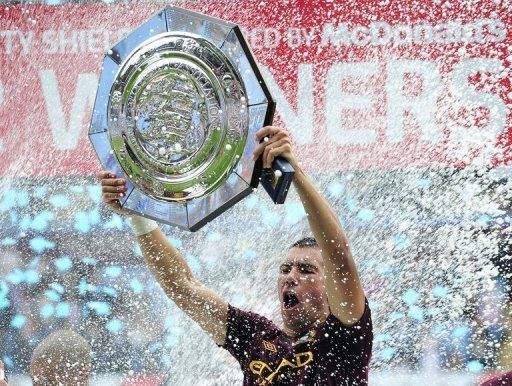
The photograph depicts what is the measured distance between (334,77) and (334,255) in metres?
1.26

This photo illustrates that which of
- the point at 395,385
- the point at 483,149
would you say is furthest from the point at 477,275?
the point at 483,149

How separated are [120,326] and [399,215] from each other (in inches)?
54.2

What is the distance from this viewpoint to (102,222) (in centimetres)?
325

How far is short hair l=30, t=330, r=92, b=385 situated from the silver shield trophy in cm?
66

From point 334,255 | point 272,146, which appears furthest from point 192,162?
point 334,255

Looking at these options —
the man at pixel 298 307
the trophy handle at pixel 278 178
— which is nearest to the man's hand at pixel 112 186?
the man at pixel 298 307

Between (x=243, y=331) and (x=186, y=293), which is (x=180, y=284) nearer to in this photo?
(x=186, y=293)

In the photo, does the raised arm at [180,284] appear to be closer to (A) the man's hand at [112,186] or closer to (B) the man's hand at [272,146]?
(A) the man's hand at [112,186]

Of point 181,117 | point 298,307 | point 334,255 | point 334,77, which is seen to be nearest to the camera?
point 181,117

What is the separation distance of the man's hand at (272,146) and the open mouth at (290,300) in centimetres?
50

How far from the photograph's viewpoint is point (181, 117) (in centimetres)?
156

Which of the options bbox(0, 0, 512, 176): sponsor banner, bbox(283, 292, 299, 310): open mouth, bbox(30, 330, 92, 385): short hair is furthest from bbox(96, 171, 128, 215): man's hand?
bbox(0, 0, 512, 176): sponsor banner

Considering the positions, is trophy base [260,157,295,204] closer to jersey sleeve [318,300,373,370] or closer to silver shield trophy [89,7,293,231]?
silver shield trophy [89,7,293,231]

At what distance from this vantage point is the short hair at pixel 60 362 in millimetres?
2053
